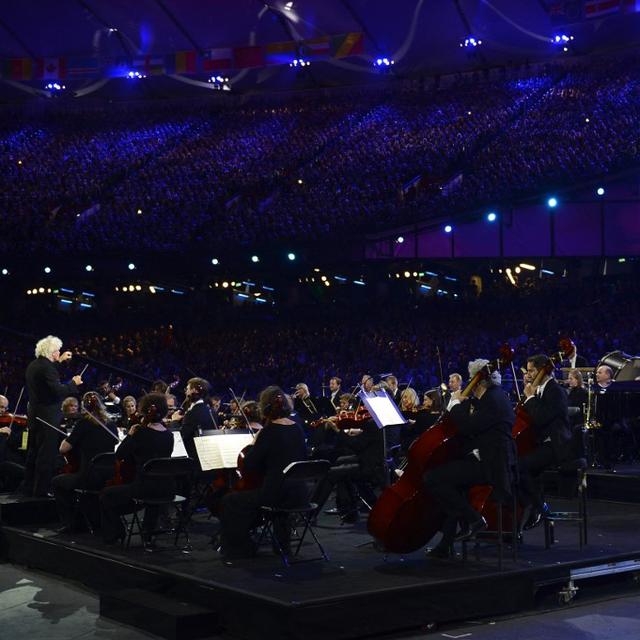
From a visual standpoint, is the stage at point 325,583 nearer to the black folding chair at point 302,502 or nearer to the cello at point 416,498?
the black folding chair at point 302,502

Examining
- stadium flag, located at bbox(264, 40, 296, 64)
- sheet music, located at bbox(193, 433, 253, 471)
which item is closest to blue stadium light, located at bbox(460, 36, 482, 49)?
stadium flag, located at bbox(264, 40, 296, 64)

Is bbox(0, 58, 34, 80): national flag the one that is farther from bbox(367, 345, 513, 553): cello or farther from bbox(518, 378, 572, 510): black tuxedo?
bbox(367, 345, 513, 553): cello

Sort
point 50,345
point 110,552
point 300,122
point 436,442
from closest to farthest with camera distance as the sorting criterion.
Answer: point 436,442
point 110,552
point 50,345
point 300,122

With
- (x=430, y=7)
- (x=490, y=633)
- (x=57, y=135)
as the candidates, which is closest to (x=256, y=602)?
(x=490, y=633)

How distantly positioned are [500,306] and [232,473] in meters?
18.2

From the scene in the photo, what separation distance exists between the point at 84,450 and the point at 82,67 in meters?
25.7

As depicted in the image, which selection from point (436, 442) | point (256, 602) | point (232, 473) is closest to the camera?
point (256, 602)

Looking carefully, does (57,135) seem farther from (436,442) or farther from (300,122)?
(436,442)

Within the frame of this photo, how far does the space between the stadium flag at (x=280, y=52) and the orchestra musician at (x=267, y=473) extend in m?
24.4

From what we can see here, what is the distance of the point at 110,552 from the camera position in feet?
26.5

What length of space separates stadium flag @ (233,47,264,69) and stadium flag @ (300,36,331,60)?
1449mm

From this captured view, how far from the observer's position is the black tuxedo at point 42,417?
968 centimetres

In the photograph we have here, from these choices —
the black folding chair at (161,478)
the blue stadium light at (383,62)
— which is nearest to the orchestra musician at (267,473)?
the black folding chair at (161,478)

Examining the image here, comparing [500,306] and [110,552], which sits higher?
[500,306]
